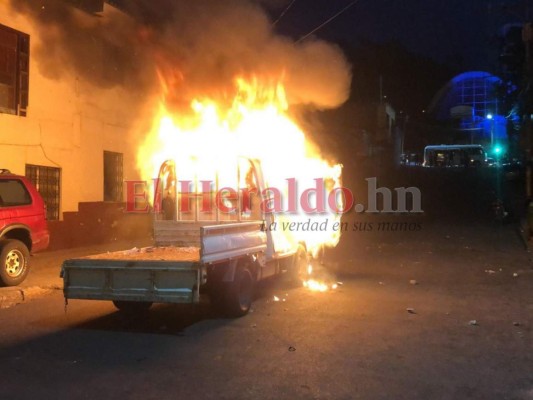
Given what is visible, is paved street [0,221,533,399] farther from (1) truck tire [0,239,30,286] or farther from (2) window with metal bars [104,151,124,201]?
(2) window with metal bars [104,151,124,201]

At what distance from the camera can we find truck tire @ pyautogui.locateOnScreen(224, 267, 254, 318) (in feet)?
22.6

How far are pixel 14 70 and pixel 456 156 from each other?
32.3 meters

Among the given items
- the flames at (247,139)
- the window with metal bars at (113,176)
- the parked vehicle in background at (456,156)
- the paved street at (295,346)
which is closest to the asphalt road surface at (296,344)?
the paved street at (295,346)

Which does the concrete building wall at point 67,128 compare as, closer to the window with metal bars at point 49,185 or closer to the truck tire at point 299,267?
the window with metal bars at point 49,185

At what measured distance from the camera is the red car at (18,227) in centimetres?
891

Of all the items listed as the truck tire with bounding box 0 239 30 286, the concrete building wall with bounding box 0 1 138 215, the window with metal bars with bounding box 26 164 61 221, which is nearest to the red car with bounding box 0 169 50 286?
the truck tire with bounding box 0 239 30 286

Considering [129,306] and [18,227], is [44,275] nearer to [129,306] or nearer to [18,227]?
[18,227]

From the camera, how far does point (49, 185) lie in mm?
12969

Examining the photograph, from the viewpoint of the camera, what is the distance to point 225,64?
955cm

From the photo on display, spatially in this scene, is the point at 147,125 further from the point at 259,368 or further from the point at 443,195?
the point at 443,195

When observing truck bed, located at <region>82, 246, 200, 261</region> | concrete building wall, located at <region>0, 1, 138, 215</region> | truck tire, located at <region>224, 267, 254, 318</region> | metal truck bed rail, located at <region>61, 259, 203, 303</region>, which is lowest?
truck tire, located at <region>224, 267, 254, 318</region>

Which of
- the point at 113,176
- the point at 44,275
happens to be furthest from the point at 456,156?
the point at 44,275

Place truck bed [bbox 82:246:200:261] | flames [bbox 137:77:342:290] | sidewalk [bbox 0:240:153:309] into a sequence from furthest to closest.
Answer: flames [bbox 137:77:342:290]
sidewalk [bbox 0:240:153:309]
truck bed [bbox 82:246:200:261]

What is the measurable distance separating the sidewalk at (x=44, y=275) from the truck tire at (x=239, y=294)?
11.7 ft
